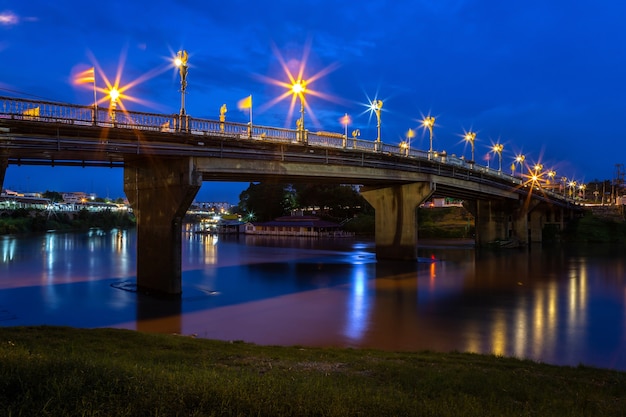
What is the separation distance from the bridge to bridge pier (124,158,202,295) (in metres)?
0.06

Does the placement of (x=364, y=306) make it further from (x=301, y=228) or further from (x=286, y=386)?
(x=301, y=228)

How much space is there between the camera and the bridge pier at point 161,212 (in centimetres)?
3009

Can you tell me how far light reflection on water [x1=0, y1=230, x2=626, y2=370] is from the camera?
1953 centimetres

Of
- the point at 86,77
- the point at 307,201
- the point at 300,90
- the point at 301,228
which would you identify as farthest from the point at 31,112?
the point at 307,201

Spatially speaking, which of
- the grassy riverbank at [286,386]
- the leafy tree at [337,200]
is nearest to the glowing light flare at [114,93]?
the grassy riverbank at [286,386]

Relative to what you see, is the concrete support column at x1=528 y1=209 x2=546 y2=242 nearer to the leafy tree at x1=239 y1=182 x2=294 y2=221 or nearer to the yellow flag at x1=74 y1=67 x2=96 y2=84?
the leafy tree at x1=239 y1=182 x2=294 y2=221

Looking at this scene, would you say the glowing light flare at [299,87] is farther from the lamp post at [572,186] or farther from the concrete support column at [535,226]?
the lamp post at [572,186]

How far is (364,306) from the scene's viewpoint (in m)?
27.2

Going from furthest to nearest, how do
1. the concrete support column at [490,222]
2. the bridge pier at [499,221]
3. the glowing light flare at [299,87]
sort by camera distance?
the bridge pier at [499,221] < the concrete support column at [490,222] < the glowing light flare at [299,87]

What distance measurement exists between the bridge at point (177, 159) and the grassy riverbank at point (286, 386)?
1481 centimetres

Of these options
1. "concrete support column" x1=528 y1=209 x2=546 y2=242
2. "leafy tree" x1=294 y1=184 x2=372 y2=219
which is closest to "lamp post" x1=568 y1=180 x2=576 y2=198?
"concrete support column" x1=528 y1=209 x2=546 y2=242

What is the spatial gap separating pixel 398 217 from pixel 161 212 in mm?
30091

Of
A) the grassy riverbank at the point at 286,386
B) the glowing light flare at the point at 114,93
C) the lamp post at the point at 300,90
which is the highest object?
the lamp post at the point at 300,90

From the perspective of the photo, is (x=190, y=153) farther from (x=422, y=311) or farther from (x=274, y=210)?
(x=274, y=210)
